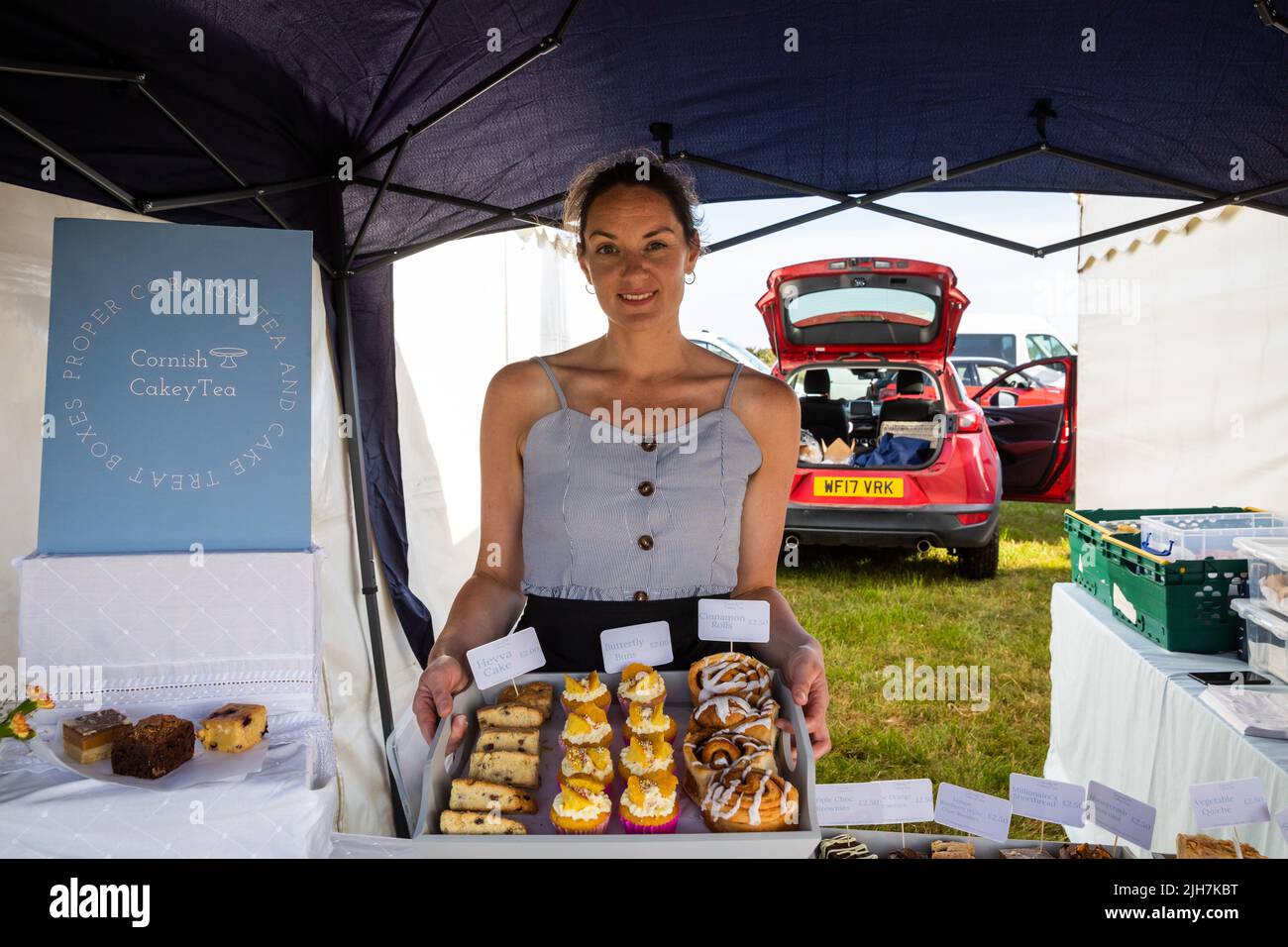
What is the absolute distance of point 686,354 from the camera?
1.89 m

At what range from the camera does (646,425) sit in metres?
1.78

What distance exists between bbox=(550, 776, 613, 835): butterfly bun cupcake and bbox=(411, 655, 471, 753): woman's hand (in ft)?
0.77

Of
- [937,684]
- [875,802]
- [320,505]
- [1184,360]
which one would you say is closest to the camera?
[875,802]

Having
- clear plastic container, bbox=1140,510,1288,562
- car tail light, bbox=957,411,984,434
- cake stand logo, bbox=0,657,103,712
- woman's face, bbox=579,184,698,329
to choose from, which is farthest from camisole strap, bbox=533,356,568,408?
car tail light, bbox=957,411,984,434

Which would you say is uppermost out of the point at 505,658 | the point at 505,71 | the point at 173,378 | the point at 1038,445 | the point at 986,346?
the point at 986,346

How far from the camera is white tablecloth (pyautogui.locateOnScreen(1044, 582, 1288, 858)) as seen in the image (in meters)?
1.84

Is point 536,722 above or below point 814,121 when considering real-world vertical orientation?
below

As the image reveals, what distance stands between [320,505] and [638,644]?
7.13ft

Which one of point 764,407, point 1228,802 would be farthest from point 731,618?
point 1228,802

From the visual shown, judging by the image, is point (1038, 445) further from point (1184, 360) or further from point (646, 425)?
point (646, 425)

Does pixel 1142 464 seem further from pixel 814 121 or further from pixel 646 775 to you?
pixel 646 775

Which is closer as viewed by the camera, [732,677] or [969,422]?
[732,677]
